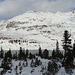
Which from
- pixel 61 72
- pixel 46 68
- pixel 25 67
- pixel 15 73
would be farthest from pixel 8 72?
pixel 61 72

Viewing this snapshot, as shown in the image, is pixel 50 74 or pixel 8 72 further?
pixel 8 72

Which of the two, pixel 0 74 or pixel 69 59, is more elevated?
pixel 69 59

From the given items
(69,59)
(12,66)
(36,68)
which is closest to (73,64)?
(69,59)

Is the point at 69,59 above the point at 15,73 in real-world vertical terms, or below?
above

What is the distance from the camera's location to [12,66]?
136 ft

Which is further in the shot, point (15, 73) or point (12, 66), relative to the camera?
point (12, 66)

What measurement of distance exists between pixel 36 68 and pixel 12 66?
6218mm

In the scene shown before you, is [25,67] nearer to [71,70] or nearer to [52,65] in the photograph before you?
[52,65]

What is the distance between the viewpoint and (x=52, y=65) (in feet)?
122

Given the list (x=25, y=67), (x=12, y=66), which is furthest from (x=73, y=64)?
(x=12, y=66)

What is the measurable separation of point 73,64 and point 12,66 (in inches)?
555

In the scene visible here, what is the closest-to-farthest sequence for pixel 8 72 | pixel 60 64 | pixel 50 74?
1. pixel 50 74
2. pixel 8 72
3. pixel 60 64

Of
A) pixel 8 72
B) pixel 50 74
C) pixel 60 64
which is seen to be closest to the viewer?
pixel 50 74

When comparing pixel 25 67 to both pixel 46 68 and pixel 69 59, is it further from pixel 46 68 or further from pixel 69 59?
pixel 69 59
